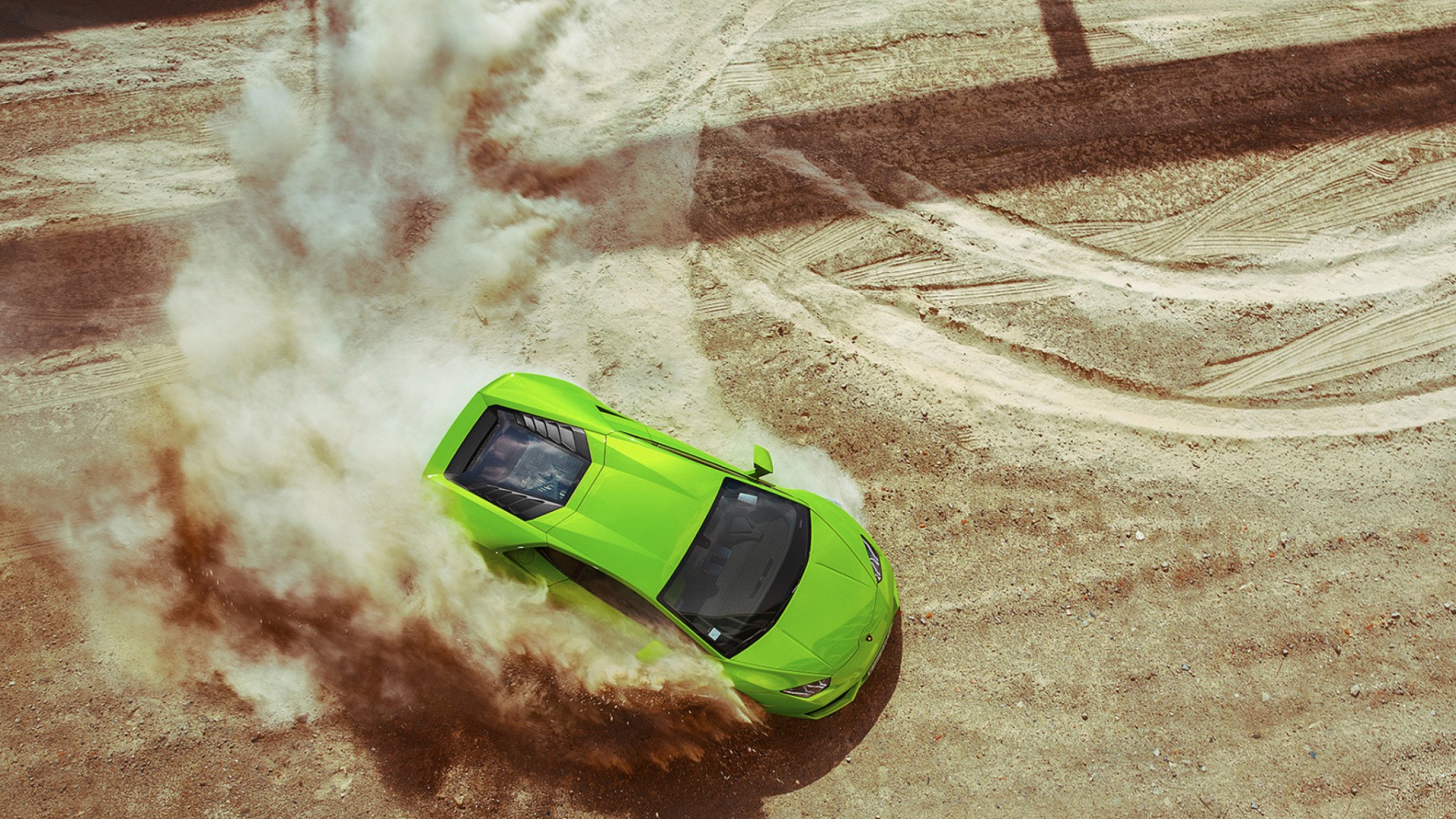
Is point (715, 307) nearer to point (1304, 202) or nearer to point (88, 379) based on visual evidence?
point (88, 379)

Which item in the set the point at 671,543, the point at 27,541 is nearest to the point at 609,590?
the point at 671,543

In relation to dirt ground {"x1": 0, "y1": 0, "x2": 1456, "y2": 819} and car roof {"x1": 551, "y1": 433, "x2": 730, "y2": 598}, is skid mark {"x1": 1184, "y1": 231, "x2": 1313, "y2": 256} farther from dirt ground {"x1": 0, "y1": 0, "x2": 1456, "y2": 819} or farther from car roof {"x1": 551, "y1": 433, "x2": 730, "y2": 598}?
car roof {"x1": 551, "y1": 433, "x2": 730, "y2": 598}

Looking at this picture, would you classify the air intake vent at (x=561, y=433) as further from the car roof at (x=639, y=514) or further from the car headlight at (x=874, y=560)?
the car headlight at (x=874, y=560)

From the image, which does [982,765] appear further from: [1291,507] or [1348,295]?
[1348,295]

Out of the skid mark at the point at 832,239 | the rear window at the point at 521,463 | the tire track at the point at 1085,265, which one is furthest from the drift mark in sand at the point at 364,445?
the tire track at the point at 1085,265

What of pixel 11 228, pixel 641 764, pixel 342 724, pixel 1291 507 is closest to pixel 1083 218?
pixel 1291 507

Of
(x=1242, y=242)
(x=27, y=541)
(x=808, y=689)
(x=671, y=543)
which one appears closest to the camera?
(x=671, y=543)

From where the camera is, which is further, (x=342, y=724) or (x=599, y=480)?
(x=342, y=724)

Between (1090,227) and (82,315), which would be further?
(1090,227)
